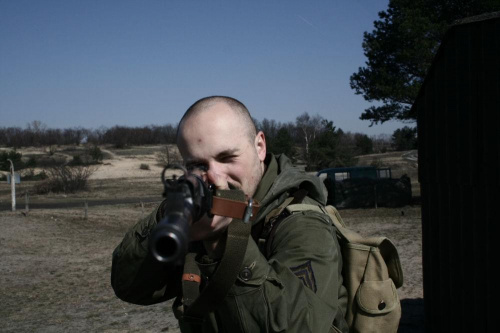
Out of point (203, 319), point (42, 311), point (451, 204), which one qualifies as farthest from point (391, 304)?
point (42, 311)

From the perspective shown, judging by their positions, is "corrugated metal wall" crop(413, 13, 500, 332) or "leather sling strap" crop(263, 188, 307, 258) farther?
"corrugated metal wall" crop(413, 13, 500, 332)

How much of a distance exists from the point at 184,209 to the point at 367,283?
1.11 meters

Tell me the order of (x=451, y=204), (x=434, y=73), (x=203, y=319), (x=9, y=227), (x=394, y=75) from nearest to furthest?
(x=203, y=319), (x=451, y=204), (x=434, y=73), (x=9, y=227), (x=394, y=75)

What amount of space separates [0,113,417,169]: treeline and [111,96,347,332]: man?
39.4 meters

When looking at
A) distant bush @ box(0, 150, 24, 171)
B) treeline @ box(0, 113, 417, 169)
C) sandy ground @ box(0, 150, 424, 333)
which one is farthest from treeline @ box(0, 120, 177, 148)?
sandy ground @ box(0, 150, 424, 333)

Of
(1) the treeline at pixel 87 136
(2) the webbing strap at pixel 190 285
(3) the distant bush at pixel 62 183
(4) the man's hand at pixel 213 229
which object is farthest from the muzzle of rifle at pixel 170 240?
(1) the treeline at pixel 87 136

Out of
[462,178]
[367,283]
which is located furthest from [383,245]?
[462,178]

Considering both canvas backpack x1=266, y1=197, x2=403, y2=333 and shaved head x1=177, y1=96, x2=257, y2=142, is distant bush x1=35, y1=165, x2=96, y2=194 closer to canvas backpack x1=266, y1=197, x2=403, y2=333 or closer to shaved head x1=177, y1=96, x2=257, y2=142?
shaved head x1=177, y1=96, x2=257, y2=142

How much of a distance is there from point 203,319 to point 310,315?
0.36 metres

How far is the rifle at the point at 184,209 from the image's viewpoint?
115 cm

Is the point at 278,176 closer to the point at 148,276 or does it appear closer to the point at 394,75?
the point at 148,276

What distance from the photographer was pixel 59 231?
1656 cm

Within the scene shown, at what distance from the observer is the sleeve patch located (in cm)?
168

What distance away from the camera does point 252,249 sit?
1.57 meters
